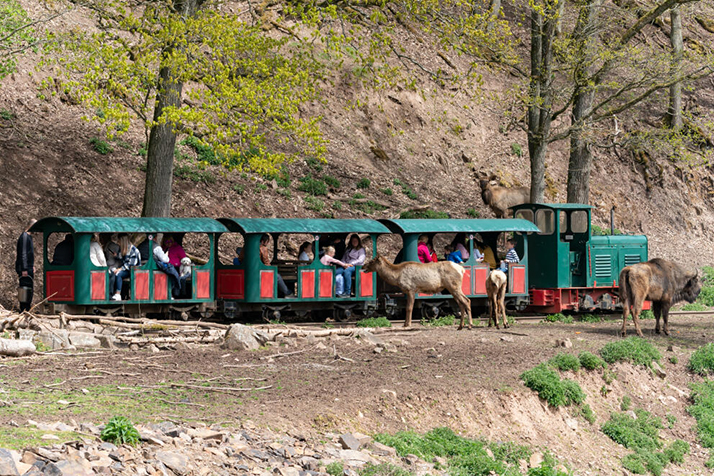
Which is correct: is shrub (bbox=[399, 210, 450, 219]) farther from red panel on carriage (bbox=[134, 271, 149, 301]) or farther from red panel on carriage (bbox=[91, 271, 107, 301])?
red panel on carriage (bbox=[91, 271, 107, 301])

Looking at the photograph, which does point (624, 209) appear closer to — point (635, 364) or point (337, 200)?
point (337, 200)

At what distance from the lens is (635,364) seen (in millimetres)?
15766

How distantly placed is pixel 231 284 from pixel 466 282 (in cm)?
563

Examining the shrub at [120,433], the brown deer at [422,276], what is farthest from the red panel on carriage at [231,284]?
the shrub at [120,433]

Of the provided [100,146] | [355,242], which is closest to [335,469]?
[355,242]

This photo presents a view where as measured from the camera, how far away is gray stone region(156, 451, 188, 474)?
7.87 meters

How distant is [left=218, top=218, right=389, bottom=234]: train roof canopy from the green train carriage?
4712 mm

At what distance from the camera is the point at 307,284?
64.9 ft

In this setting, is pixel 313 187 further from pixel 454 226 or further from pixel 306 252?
pixel 306 252

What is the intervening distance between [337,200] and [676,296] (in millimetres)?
12847

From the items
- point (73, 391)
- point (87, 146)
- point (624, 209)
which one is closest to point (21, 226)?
point (87, 146)

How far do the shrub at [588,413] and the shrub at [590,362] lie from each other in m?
1.30

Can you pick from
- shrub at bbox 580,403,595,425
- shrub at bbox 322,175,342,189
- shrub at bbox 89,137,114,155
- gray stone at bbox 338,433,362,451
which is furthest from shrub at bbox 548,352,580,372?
shrub at bbox 89,137,114,155

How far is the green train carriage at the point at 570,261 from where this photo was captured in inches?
901
